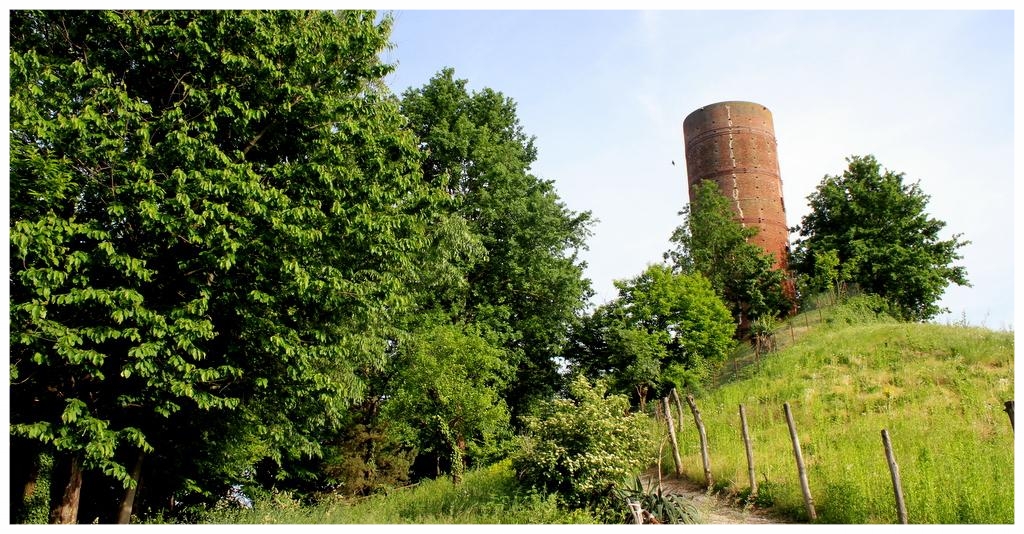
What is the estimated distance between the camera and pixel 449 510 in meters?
12.9

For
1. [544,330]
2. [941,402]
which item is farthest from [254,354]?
[941,402]

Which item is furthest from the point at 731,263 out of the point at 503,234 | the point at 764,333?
the point at 503,234

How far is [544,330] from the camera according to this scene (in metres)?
25.8

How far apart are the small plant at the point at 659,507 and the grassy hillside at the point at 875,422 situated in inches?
66.3

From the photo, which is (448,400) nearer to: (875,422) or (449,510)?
(449,510)

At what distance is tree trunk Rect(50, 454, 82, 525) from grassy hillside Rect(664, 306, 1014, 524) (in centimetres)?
1171

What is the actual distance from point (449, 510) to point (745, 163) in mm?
30831

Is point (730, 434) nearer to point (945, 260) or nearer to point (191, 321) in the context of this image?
point (191, 321)

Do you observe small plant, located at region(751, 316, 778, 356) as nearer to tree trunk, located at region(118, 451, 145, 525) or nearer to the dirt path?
the dirt path

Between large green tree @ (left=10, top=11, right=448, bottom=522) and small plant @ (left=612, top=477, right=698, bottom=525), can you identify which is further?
small plant @ (left=612, top=477, right=698, bottom=525)

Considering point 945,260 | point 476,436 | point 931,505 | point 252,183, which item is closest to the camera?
point 931,505

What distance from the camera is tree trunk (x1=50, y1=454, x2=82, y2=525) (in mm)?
11406

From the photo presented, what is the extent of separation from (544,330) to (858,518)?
16354 mm

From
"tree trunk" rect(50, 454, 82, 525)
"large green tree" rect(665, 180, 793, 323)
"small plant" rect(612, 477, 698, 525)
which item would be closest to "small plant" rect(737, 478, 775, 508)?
"small plant" rect(612, 477, 698, 525)
